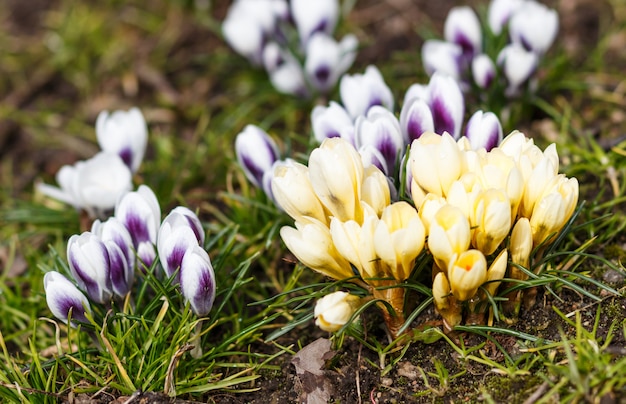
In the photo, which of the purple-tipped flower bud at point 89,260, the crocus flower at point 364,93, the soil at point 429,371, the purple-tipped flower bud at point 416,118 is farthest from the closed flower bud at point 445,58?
the purple-tipped flower bud at point 89,260

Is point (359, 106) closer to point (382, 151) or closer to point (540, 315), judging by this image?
point (382, 151)

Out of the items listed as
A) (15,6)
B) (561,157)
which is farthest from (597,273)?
(15,6)

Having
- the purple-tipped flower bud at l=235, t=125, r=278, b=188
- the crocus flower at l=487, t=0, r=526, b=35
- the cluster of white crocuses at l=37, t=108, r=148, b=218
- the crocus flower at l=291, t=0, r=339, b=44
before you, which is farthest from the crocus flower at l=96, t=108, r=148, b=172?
the crocus flower at l=487, t=0, r=526, b=35

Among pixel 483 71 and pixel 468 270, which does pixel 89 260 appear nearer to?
pixel 468 270

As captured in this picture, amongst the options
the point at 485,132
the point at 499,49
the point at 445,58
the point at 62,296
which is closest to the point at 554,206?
the point at 485,132

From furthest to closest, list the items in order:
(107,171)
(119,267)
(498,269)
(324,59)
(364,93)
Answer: (324,59)
(107,171)
(364,93)
(119,267)
(498,269)

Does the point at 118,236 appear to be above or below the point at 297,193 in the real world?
below

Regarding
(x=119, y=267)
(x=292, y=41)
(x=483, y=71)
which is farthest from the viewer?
(x=292, y=41)
